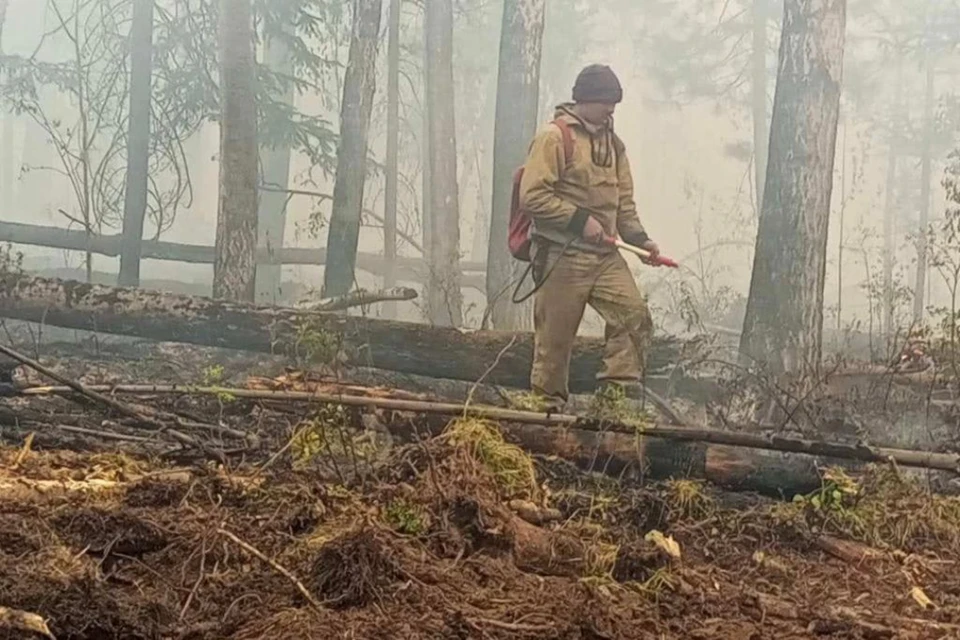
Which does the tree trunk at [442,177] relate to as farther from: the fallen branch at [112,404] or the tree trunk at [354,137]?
the fallen branch at [112,404]

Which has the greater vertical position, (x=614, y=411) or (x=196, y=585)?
(x=614, y=411)

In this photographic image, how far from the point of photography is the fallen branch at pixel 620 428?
4.57 metres

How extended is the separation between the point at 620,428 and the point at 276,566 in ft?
7.47

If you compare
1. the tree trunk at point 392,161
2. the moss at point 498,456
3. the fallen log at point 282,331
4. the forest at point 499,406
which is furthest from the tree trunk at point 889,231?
the tree trunk at point 392,161

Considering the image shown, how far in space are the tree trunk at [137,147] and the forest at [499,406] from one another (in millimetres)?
58

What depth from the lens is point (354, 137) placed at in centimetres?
1098

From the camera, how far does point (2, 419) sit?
209 inches

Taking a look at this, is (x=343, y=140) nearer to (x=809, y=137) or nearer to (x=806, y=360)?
(x=809, y=137)

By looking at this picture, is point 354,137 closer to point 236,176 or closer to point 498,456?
point 236,176

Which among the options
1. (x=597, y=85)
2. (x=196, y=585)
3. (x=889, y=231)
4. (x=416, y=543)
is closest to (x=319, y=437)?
(x=416, y=543)

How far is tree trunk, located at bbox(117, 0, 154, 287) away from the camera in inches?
473

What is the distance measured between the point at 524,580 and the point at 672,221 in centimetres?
1063

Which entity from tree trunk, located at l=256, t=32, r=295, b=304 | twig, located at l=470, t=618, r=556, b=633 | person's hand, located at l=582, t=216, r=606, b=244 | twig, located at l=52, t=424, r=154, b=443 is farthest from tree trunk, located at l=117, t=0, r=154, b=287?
twig, located at l=470, t=618, r=556, b=633

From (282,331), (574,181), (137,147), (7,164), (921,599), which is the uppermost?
(7,164)
